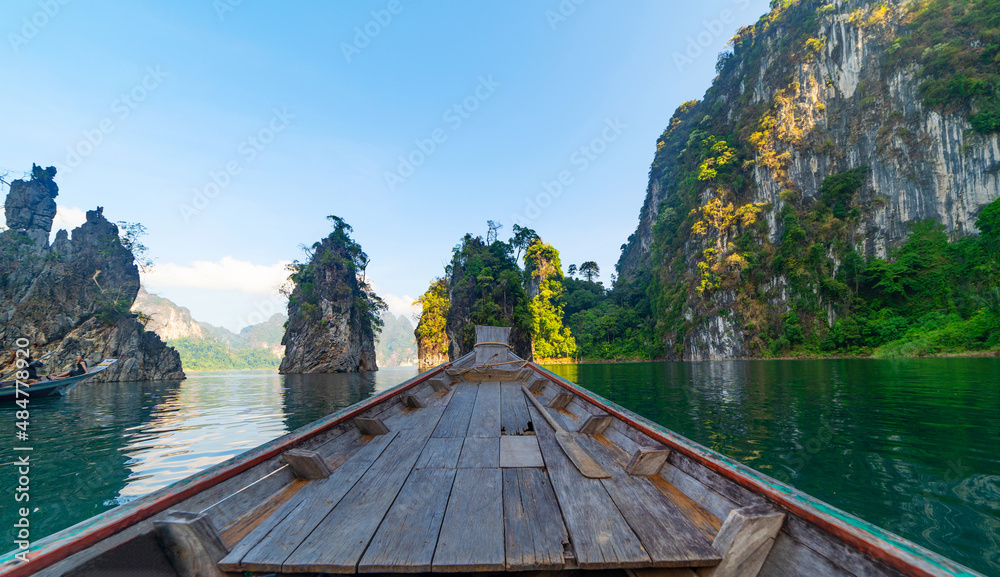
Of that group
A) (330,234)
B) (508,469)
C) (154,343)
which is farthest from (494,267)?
(508,469)

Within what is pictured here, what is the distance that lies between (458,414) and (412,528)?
8.63 ft

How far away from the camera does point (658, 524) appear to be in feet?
5.74

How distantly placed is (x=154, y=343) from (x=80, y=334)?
4.47 metres

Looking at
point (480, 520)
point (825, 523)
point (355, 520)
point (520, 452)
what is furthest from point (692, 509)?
point (355, 520)

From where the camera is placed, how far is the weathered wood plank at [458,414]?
357 cm

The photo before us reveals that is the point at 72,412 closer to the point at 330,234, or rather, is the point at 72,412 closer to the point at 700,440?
the point at 700,440

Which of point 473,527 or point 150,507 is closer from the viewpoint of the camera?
point 150,507

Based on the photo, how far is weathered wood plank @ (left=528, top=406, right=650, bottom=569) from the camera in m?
1.46

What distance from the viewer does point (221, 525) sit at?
1.71 m

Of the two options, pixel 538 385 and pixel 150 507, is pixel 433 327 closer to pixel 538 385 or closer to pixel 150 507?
pixel 538 385

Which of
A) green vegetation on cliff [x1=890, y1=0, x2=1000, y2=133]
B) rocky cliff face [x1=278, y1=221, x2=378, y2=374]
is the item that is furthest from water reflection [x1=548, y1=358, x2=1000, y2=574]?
green vegetation on cliff [x1=890, y1=0, x2=1000, y2=133]

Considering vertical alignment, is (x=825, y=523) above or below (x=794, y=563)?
above

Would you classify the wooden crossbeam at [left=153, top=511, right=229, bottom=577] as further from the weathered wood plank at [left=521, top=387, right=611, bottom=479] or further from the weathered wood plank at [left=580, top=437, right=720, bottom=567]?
the weathered wood plank at [left=521, top=387, right=611, bottom=479]

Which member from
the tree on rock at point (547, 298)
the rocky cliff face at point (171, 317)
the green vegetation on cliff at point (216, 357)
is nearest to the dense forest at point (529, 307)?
the tree on rock at point (547, 298)
